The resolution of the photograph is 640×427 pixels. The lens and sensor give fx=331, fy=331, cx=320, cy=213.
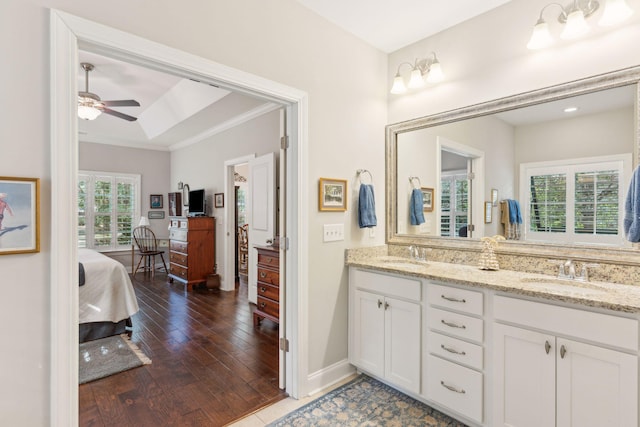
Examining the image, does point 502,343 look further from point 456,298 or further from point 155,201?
point 155,201

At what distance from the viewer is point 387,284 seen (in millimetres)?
2338

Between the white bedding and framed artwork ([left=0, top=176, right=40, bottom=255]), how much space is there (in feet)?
7.42

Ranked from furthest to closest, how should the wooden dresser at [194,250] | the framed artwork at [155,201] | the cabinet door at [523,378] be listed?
the framed artwork at [155,201], the wooden dresser at [194,250], the cabinet door at [523,378]

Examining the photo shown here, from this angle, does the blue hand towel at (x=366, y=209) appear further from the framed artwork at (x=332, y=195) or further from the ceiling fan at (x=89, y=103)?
the ceiling fan at (x=89, y=103)

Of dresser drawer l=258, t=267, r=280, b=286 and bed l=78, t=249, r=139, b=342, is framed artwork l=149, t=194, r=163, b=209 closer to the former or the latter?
bed l=78, t=249, r=139, b=342

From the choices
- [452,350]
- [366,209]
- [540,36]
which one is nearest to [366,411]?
[452,350]

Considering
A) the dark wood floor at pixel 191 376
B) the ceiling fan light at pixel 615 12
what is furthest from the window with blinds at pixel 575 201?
the dark wood floor at pixel 191 376

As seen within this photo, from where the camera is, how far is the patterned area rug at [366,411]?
79.8 inches

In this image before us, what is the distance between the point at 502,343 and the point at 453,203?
113cm

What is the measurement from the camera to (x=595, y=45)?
1.89m

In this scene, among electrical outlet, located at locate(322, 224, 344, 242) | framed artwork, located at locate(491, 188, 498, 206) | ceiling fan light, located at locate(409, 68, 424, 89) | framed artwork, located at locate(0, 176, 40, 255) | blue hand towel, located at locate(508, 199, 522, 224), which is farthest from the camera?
ceiling fan light, located at locate(409, 68, 424, 89)

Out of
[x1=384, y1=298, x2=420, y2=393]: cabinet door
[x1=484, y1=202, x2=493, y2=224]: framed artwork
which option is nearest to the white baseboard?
[x1=384, y1=298, x2=420, y2=393]: cabinet door

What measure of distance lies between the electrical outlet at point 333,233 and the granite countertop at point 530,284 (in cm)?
23

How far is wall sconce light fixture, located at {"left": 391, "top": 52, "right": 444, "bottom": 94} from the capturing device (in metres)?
2.51
